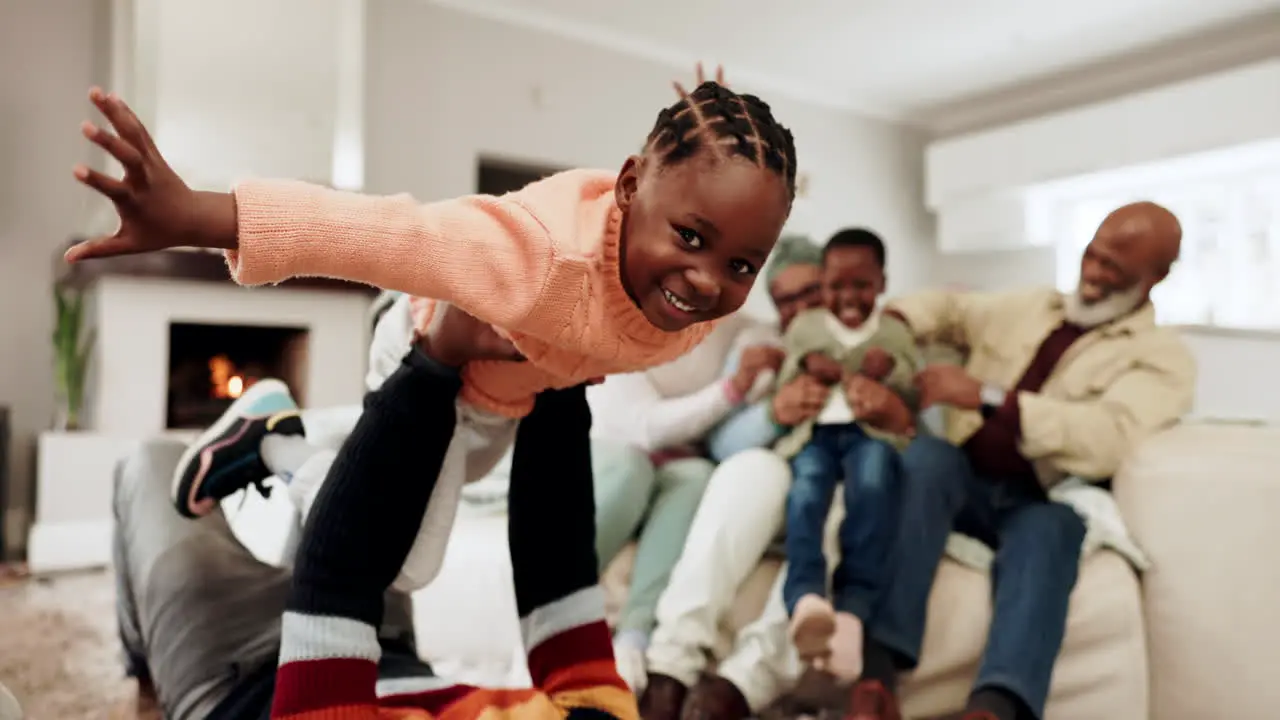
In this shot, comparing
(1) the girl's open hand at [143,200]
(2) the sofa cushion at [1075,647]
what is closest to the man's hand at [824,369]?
(2) the sofa cushion at [1075,647]

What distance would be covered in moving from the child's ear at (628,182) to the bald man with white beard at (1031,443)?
70 cm

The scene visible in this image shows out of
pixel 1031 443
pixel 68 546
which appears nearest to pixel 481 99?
pixel 68 546

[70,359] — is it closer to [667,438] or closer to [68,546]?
[68,546]

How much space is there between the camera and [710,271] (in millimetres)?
543

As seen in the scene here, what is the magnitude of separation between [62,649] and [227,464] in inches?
36.0

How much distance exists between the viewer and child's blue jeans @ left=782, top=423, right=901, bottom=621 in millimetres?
1138

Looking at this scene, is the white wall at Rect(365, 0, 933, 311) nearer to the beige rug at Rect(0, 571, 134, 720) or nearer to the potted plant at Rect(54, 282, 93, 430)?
the potted plant at Rect(54, 282, 93, 430)

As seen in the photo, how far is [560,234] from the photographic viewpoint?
583 millimetres

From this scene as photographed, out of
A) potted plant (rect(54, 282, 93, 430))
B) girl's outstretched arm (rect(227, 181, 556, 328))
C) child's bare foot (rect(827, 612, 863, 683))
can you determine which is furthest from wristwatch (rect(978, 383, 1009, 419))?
potted plant (rect(54, 282, 93, 430))

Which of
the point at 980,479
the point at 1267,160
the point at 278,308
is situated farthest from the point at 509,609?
the point at 1267,160

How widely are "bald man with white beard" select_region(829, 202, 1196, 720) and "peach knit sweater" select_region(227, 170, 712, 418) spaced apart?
0.63 m

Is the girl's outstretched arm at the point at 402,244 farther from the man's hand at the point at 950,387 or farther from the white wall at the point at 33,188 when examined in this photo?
the white wall at the point at 33,188

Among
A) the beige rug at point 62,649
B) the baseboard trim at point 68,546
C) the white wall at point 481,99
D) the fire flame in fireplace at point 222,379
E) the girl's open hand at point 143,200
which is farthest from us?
the white wall at point 481,99

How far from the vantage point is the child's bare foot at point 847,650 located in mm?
1063
